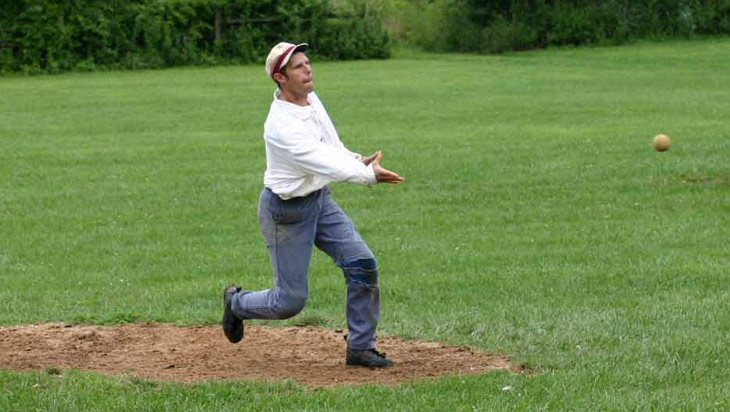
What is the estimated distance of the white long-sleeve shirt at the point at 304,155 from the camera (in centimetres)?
716

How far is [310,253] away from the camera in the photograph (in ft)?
25.4

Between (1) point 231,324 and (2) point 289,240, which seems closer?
(2) point 289,240

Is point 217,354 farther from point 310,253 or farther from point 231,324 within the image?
point 310,253

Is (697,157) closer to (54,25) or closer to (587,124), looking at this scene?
(587,124)

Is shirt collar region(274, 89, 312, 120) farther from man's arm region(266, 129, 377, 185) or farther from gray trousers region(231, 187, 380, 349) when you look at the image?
gray trousers region(231, 187, 380, 349)

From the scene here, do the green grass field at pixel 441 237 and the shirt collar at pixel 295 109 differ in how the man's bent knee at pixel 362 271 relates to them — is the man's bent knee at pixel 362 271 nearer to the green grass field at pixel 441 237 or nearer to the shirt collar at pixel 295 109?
the green grass field at pixel 441 237

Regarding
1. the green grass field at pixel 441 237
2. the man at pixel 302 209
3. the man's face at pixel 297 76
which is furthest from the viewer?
the man's face at pixel 297 76

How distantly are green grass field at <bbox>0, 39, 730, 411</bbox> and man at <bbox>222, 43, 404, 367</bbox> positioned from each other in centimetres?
75

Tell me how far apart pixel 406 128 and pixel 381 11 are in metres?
26.7

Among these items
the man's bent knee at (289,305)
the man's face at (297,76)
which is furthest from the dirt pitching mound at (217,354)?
the man's face at (297,76)

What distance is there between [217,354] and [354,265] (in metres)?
1.27

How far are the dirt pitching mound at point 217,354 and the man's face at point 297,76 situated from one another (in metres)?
1.73

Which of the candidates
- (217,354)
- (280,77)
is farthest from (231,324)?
(280,77)

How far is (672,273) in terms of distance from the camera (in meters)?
10.9
